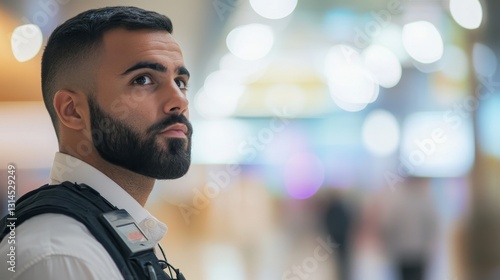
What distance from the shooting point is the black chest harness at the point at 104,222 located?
3.25 ft

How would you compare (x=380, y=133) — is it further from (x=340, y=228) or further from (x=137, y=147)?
(x=137, y=147)

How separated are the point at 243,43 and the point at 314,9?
3.06 ft

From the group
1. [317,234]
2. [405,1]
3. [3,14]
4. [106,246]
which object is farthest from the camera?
[405,1]

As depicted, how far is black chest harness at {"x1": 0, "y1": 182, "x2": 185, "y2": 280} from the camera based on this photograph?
Result: 99 centimetres

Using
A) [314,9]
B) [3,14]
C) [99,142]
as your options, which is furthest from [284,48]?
[99,142]

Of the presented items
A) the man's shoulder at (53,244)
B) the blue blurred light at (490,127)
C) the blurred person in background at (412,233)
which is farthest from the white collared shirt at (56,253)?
the blue blurred light at (490,127)

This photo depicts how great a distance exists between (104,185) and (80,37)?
0.30 m

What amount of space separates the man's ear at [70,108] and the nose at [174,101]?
6.3 inches

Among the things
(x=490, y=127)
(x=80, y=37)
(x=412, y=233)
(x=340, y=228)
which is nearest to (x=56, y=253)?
(x=80, y=37)

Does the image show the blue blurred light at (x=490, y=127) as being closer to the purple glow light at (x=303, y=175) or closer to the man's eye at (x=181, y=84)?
the purple glow light at (x=303, y=175)

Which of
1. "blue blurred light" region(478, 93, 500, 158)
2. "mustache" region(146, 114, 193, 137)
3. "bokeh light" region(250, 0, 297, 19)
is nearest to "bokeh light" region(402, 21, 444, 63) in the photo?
"blue blurred light" region(478, 93, 500, 158)

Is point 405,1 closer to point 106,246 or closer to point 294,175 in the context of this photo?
point 294,175

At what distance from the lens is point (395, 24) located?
21.3 feet

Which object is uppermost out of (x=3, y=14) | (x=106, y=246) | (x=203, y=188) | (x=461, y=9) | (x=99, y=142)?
(x=461, y=9)
